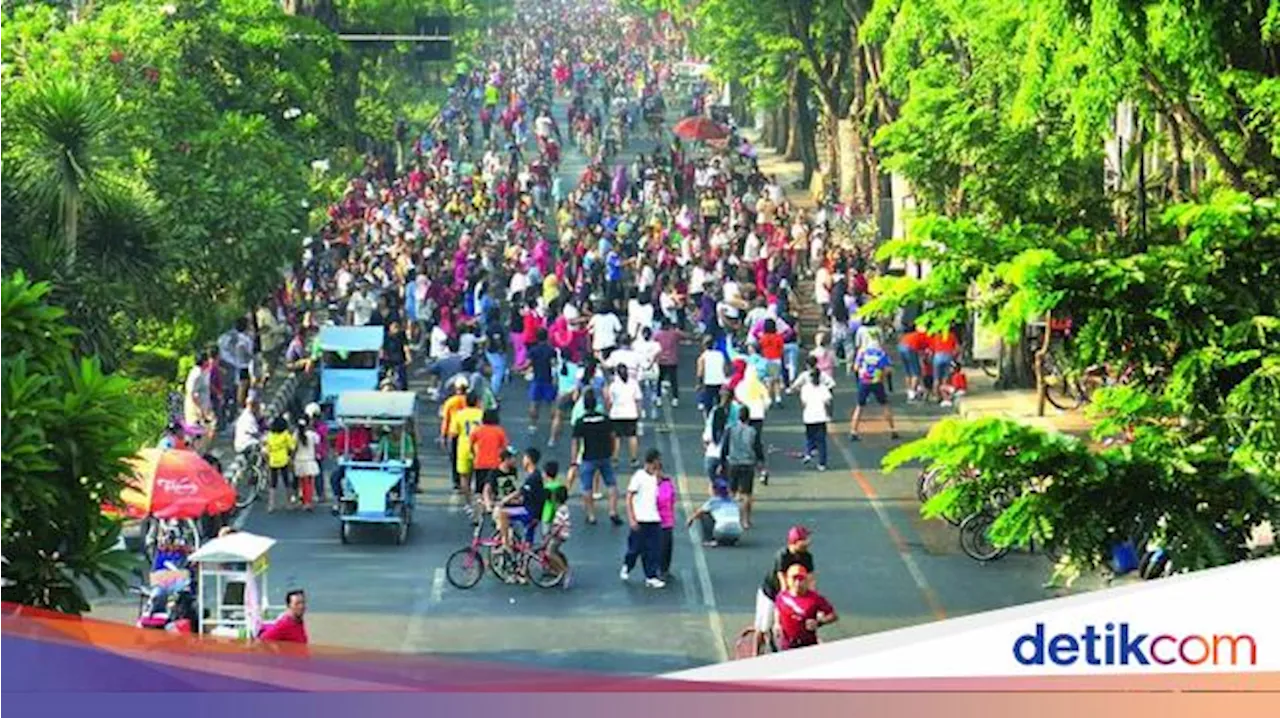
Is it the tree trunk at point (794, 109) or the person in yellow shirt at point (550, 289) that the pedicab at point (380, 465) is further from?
the tree trunk at point (794, 109)

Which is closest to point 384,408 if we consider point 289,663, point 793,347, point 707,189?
point 793,347

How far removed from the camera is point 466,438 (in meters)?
31.2

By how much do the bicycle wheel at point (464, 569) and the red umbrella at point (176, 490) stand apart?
2.15m

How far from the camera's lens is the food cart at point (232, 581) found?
22.6 meters

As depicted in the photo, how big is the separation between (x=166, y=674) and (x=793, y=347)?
1125 inches

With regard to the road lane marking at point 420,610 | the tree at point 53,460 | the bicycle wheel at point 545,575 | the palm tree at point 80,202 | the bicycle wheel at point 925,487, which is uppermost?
the palm tree at point 80,202

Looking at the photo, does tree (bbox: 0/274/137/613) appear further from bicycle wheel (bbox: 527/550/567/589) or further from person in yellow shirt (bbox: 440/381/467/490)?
person in yellow shirt (bbox: 440/381/467/490)

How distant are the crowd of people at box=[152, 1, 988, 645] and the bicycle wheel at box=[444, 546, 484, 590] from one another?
0.40 metres

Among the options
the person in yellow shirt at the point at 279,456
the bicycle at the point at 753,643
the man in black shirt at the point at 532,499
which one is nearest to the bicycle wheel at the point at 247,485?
the person in yellow shirt at the point at 279,456

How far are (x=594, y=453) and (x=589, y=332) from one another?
8661 millimetres

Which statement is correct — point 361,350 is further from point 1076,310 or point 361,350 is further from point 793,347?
point 1076,310

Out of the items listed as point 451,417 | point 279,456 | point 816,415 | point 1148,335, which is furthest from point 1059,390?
point 1148,335

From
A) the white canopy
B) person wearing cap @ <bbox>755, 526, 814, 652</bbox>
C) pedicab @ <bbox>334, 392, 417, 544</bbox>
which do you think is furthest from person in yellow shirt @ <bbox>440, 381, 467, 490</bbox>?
person wearing cap @ <bbox>755, 526, 814, 652</bbox>

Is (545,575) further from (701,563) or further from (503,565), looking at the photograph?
(701,563)
